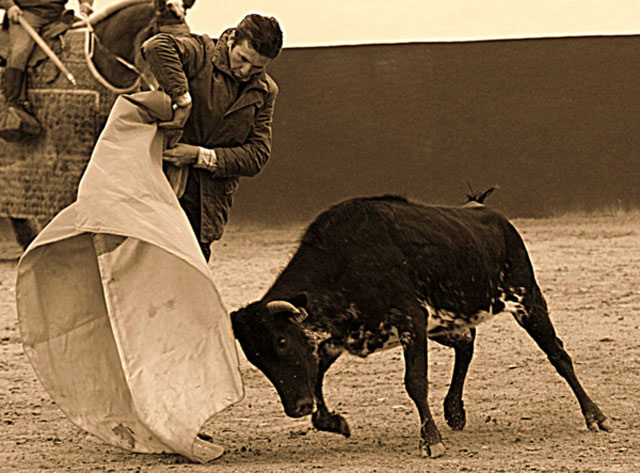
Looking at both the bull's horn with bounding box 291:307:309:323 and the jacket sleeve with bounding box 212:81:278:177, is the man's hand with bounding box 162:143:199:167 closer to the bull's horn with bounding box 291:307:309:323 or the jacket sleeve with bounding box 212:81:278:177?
the jacket sleeve with bounding box 212:81:278:177

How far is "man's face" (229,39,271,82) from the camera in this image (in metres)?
4.10

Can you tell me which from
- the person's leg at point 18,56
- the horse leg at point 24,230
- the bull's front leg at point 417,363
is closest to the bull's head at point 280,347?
the bull's front leg at point 417,363

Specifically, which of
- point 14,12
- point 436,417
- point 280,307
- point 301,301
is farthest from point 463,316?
point 14,12

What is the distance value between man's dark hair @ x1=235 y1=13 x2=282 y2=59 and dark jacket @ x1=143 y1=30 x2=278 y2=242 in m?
0.18

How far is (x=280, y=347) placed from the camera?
13.0ft

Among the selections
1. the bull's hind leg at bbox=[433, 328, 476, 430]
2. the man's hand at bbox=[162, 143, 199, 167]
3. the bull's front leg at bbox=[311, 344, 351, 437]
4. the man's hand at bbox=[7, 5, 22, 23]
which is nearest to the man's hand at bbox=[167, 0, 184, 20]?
the man's hand at bbox=[7, 5, 22, 23]

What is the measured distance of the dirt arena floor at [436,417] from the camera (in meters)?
3.95

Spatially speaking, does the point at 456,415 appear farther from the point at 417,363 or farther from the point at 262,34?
the point at 262,34

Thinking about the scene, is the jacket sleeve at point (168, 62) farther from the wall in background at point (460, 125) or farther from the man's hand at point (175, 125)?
the wall in background at point (460, 125)

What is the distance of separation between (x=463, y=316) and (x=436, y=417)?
0.51 m

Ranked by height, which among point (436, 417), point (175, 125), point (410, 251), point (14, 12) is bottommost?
point (436, 417)

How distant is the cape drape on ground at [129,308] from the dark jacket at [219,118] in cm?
19

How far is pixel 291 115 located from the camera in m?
11.1

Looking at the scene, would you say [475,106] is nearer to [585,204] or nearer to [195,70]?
[585,204]
